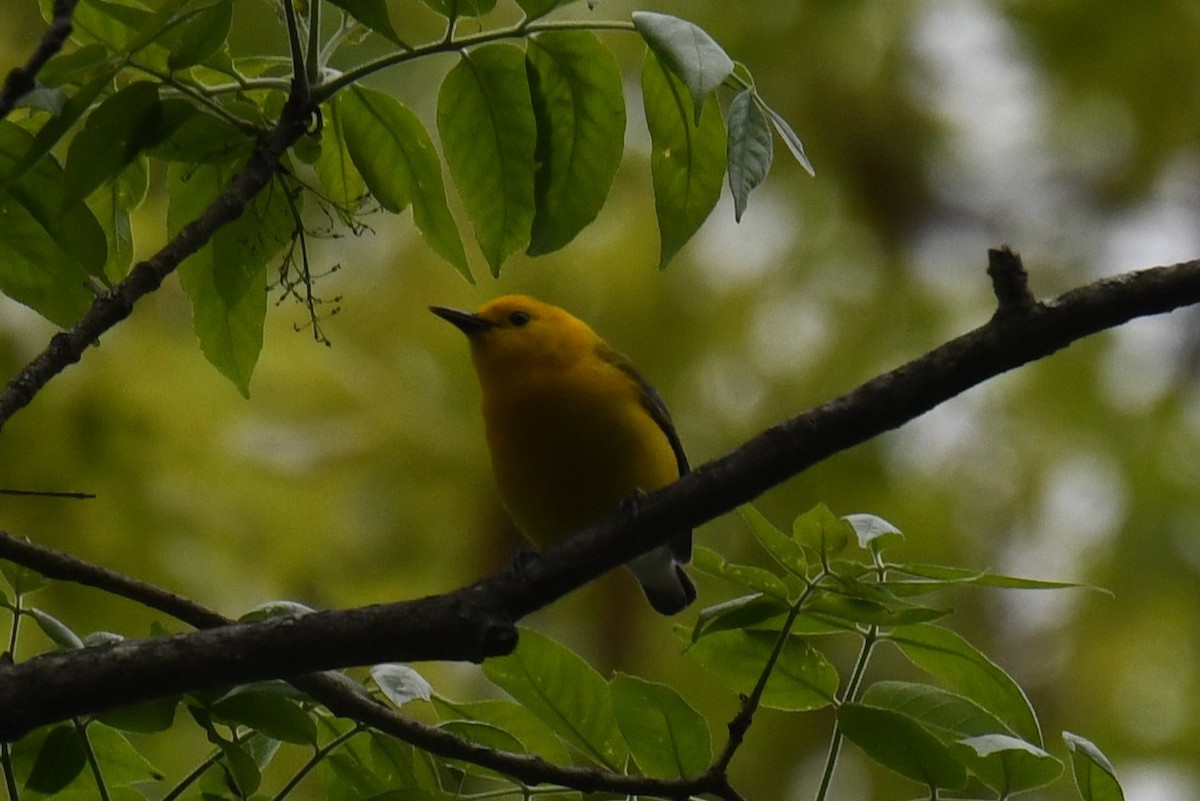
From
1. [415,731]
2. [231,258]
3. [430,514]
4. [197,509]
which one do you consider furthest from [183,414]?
[415,731]

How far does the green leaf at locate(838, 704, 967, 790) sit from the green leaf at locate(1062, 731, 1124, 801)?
0.15 metres

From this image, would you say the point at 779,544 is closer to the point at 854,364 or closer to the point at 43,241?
the point at 43,241

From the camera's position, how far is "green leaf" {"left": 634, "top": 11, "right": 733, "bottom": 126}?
1974mm

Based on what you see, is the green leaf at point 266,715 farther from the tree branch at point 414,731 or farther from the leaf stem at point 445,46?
the leaf stem at point 445,46

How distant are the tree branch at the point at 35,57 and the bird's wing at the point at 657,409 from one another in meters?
2.74

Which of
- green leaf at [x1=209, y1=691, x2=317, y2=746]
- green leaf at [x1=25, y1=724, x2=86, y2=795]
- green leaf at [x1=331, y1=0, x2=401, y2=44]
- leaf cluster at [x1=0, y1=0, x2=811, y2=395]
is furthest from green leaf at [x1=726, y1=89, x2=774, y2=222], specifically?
green leaf at [x1=25, y1=724, x2=86, y2=795]

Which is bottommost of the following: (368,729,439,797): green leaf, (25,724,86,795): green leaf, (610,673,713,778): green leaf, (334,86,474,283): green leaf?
(25,724,86,795): green leaf

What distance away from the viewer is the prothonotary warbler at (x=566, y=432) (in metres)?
4.12

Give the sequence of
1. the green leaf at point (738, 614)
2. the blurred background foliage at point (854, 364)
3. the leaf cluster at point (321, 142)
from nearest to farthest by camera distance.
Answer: the green leaf at point (738, 614)
the leaf cluster at point (321, 142)
the blurred background foliage at point (854, 364)

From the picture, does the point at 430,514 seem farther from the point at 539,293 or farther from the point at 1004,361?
the point at 1004,361

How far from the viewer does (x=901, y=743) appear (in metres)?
2.07

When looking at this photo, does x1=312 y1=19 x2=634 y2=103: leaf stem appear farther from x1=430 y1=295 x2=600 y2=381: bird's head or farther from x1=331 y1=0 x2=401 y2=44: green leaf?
x1=430 y1=295 x2=600 y2=381: bird's head

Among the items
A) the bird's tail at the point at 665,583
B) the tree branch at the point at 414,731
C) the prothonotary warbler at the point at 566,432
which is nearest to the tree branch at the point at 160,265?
the tree branch at the point at 414,731

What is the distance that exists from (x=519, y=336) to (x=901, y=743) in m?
2.84
